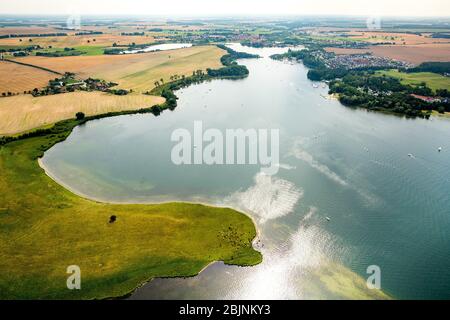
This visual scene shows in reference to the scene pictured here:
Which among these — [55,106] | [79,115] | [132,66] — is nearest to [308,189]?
[79,115]

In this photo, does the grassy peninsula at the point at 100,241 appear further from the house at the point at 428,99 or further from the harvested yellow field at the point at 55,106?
the house at the point at 428,99

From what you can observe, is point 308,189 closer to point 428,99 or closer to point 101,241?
point 101,241

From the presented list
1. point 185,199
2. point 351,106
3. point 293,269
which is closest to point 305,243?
point 293,269

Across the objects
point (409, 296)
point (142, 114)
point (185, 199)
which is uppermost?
point (142, 114)

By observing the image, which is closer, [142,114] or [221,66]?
[142,114]

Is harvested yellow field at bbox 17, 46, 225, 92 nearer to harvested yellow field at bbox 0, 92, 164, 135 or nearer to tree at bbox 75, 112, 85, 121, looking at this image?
harvested yellow field at bbox 0, 92, 164, 135

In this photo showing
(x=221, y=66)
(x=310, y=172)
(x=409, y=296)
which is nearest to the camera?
(x=409, y=296)

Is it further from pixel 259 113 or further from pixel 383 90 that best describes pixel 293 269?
pixel 383 90
